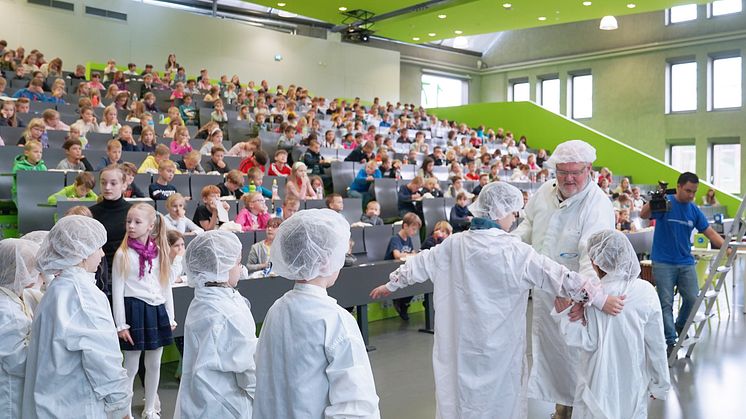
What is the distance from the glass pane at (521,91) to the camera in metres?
24.8

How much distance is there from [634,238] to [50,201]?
7.13m

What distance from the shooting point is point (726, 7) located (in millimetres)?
19031

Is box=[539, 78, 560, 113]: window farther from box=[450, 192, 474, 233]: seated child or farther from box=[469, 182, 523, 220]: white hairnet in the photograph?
box=[469, 182, 523, 220]: white hairnet

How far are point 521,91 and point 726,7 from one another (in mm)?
7807

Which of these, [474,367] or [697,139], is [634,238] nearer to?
[474,367]

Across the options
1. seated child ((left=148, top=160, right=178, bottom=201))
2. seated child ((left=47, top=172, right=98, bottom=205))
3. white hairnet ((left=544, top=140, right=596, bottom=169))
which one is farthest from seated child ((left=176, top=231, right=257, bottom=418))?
seated child ((left=148, top=160, right=178, bottom=201))

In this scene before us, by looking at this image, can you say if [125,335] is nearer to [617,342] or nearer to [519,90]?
[617,342]

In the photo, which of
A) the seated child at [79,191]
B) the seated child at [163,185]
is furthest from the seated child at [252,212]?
the seated child at [79,191]

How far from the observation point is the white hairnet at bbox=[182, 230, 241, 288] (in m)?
2.56

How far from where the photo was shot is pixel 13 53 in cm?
1341

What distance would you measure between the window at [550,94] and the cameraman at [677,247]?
1860 cm

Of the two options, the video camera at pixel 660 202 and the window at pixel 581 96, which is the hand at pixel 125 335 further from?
the window at pixel 581 96

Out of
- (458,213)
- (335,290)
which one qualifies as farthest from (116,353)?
(458,213)

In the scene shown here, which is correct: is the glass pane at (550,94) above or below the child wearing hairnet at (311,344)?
above
